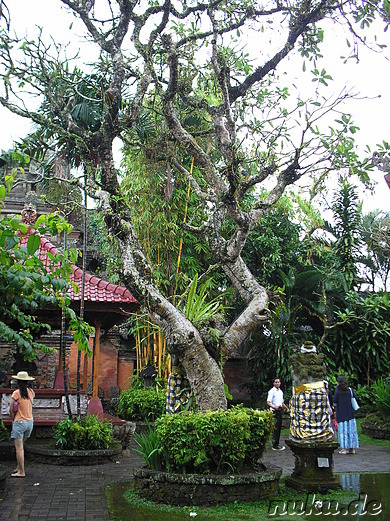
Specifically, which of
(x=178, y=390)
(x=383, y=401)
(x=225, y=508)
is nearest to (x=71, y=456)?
(x=178, y=390)

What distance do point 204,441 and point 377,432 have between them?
26.6ft

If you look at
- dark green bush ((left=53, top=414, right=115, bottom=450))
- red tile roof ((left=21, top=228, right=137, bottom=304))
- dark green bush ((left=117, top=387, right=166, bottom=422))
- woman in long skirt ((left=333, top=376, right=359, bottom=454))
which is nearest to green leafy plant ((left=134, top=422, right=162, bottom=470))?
dark green bush ((left=53, top=414, right=115, bottom=450))

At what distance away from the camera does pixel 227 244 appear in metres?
7.93

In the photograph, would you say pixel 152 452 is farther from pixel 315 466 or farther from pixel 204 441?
pixel 315 466

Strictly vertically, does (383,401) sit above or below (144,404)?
above

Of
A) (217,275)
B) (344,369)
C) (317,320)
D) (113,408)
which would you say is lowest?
(113,408)

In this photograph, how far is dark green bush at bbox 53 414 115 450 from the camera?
29.9 feet

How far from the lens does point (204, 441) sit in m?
6.19

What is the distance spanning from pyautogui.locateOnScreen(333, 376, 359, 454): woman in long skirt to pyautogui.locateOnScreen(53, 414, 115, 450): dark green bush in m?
4.34

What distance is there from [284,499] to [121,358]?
12.1 meters

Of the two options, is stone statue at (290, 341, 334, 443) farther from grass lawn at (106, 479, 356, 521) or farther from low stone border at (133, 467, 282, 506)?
low stone border at (133, 467, 282, 506)

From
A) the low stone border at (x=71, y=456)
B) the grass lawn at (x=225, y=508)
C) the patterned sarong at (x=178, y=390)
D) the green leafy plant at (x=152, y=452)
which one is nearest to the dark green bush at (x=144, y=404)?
the low stone border at (x=71, y=456)

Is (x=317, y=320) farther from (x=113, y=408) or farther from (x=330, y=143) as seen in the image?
(x=330, y=143)

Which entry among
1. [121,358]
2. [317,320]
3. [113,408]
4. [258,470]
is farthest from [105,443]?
[317,320]
